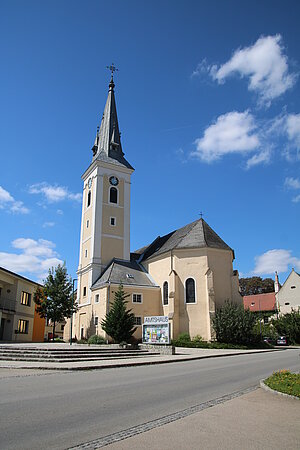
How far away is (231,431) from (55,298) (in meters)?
34.6

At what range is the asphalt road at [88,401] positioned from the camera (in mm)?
5480

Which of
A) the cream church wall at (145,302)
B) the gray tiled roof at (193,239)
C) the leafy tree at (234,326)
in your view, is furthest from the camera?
the gray tiled roof at (193,239)

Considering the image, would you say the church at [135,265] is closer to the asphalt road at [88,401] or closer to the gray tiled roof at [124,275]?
the gray tiled roof at [124,275]

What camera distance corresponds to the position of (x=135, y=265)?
4362 cm

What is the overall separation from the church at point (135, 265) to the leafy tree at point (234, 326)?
157 centimetres

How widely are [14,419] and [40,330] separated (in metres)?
40.3

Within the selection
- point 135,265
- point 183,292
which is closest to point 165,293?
point 183,292

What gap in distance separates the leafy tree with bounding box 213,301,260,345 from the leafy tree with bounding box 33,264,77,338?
1567 cm

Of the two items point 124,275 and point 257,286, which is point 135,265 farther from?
point 257,286

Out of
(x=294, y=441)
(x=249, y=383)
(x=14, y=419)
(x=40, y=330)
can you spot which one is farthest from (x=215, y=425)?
(x=40, y=330)

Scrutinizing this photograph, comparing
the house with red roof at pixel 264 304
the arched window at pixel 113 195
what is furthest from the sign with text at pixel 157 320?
the house with red roof at pixel 264 304

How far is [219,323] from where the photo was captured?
32.8m

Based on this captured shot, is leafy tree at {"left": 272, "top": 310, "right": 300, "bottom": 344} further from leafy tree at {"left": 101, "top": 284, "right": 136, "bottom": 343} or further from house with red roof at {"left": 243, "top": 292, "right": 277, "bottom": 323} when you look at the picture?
leafy tree at {"left": 101, "top": 284, "right": 136, "bottom": 343}

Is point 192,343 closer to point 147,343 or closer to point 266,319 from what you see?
point 147,343
